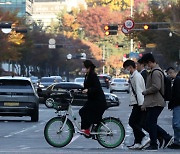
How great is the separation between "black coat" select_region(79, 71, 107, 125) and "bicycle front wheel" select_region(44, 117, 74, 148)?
441 mm

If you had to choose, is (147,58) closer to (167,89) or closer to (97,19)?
(167,89)

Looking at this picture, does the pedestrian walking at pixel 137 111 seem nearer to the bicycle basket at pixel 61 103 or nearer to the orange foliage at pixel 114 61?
the bicycle basket at pixel 61 103

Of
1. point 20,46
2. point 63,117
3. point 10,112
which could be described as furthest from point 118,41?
point 63,117

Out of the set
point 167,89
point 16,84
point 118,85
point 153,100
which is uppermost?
point 167,89

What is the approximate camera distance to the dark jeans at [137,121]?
1992 cm

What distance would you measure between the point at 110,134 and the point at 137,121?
0.66 metres

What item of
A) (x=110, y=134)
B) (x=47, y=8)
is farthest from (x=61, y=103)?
(x=47, y=8)

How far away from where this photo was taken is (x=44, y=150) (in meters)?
19.1

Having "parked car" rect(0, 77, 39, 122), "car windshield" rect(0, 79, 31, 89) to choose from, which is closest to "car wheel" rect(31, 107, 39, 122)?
"parked car" rect(0, 77, 39, 122)

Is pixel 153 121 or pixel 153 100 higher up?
pixel 153 100

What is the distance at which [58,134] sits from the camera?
2002 centimetres

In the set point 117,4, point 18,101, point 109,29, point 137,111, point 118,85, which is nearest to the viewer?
point 137,111

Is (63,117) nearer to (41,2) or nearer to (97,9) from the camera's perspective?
(97,9)

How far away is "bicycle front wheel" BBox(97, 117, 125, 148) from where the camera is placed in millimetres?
20036
